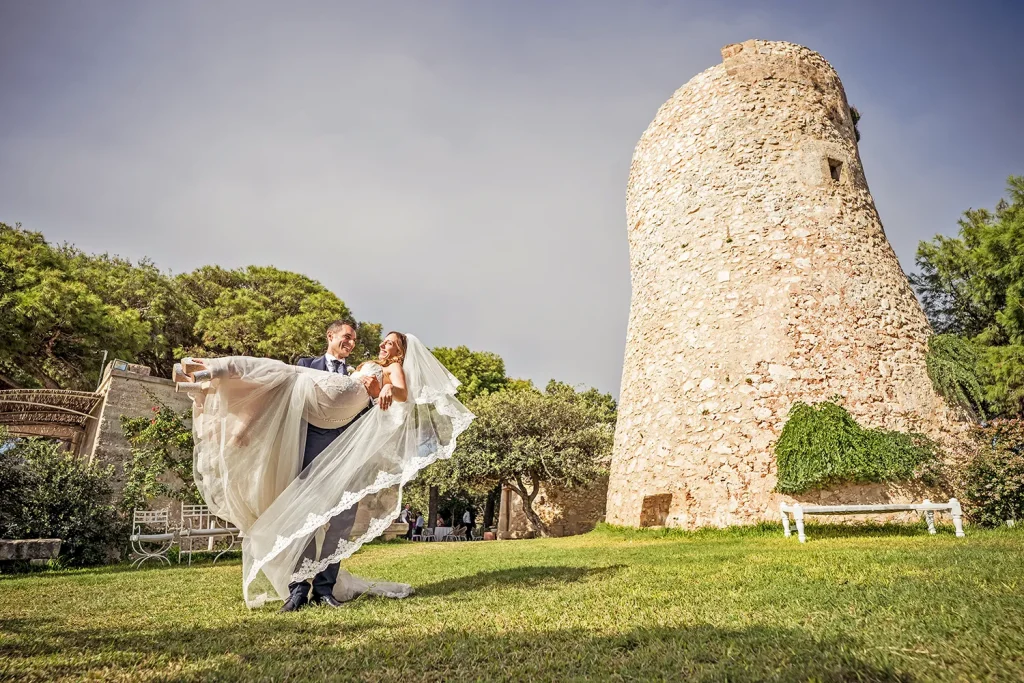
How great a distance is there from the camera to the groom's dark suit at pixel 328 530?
14.3 ft

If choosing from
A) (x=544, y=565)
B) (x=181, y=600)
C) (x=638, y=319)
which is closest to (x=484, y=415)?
(x=638, y=319)

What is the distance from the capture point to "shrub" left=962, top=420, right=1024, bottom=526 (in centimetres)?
930

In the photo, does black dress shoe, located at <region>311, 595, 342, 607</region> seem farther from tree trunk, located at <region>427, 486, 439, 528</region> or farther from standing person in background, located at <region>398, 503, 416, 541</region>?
tree trunk, located at <region>427, 486, 439, 528</region>

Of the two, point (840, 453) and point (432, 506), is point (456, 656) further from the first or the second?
point (432, 506)

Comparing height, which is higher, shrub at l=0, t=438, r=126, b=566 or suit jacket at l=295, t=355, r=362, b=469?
suit jacket at l=295, t=355, r=362, b=469

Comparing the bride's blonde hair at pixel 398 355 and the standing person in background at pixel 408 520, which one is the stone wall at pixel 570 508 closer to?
the standing person in background at pixel 408 520

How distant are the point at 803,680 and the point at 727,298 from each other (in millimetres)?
10553

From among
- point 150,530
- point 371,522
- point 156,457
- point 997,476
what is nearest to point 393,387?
point 371,522

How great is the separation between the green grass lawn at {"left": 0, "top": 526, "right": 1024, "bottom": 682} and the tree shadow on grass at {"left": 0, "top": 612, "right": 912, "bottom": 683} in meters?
0.01

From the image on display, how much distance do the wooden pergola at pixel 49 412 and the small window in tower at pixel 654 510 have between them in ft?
46.6

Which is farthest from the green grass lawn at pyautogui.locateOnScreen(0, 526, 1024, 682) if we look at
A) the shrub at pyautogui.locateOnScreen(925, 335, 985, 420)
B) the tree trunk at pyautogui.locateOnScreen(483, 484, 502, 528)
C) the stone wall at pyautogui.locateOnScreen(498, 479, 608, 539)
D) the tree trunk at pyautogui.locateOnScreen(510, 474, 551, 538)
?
the tree trunk at pyautogui.locateOnScreen(483, 484, 502, 528)

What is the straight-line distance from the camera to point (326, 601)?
14.1 ft

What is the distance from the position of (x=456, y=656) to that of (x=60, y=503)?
1168 cm

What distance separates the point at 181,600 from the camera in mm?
4926
